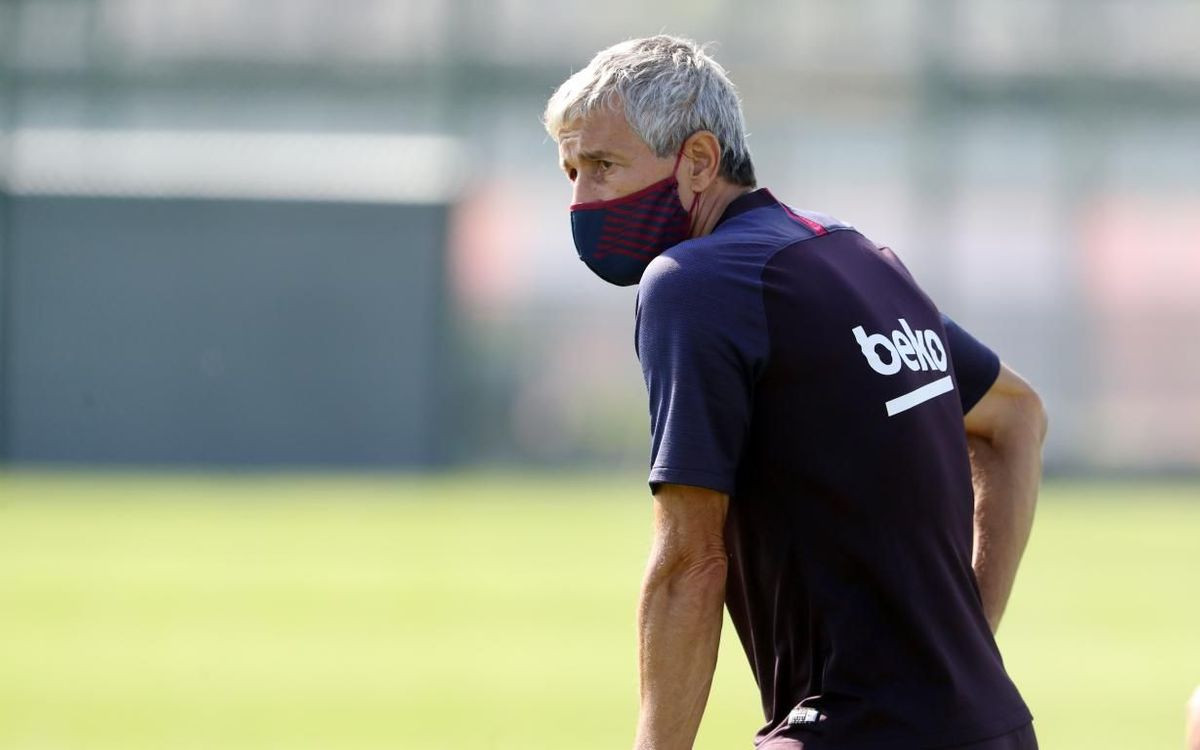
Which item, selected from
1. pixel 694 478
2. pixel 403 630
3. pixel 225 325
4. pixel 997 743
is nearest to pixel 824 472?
pixel 694 478

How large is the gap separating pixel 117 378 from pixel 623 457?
802cm

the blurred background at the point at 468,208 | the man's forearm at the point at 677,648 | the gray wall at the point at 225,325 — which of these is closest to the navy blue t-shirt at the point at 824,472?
the man's forearm at the point at 677,648

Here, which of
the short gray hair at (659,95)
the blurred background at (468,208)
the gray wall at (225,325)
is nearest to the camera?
the short gray hair at (659,95)

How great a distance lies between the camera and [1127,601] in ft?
38.4

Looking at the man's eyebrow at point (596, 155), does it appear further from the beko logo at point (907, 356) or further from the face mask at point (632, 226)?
the beko logo at point (907, 356)

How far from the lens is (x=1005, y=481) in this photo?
2.98m

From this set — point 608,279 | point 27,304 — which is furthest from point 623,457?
point 608,279

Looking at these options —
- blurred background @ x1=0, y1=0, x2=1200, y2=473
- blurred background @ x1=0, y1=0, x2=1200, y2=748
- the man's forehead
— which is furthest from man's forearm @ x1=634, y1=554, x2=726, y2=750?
blurred background @ x1=0, y1=0, x2=1200, y2=473

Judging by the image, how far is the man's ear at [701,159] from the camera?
2.59 m

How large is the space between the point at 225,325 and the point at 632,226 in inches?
963

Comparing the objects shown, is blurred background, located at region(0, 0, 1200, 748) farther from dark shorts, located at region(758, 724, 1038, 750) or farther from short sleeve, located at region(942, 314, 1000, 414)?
dark shorts, located at region(758, 724, 1038, 750)

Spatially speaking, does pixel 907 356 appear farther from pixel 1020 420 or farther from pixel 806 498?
pixel 1020 420

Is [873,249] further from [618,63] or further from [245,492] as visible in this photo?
[245,492]

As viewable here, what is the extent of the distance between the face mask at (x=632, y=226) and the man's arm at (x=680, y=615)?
51cm
